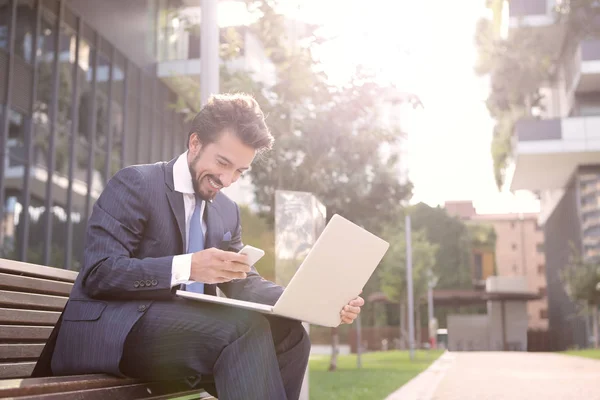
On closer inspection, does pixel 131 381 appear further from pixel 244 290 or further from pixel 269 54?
pixel 269 54

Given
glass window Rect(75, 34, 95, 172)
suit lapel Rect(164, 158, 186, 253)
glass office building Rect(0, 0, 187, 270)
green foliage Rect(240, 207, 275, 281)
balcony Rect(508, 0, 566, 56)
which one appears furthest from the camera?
balcony Rect(508, 0, 566, 56)

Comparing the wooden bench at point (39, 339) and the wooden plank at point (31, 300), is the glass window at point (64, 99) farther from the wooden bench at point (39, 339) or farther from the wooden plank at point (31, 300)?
the wooden plank at point (31, 300)

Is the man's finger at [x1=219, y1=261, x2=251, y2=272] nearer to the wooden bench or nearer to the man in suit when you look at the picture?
the man in suit

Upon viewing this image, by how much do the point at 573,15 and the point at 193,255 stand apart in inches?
1101

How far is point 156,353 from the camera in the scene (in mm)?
2572

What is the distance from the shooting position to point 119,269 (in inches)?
100

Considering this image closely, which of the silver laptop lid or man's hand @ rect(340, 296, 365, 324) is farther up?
the silver laptop lid

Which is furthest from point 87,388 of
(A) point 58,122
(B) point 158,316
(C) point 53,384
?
(A) point 58,122

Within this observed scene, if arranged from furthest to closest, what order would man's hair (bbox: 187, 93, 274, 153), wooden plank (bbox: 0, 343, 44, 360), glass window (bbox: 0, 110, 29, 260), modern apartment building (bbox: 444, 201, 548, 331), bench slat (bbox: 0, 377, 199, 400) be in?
modern apartment building (bbox: 444, 201, 548, 331), glass window (bbox: 0, 110, 29, 260), wooden plank (bbox: 0, 343, 44, 360), man's hair (bbox: 187, 93, 274, 153), bench slat (bbox: 0, 377, 199, 400)

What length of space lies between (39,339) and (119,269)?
107cm

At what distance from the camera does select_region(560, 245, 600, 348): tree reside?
25656 millimetres

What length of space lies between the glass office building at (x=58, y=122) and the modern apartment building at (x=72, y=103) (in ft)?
0.07

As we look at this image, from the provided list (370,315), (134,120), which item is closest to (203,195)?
(134,120)

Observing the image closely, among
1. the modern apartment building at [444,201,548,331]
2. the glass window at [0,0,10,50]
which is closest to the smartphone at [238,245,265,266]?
the glass window at [0,0,10,50]
